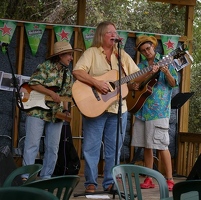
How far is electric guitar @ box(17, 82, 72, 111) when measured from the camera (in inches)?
268

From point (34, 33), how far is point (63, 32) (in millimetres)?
375

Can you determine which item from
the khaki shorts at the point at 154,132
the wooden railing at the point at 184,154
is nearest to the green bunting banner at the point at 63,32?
the khaki shorts at the point at 154,132

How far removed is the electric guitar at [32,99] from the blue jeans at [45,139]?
133 mm

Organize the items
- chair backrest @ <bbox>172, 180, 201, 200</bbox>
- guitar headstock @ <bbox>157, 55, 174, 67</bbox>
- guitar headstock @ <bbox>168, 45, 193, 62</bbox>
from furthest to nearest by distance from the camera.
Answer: guitar headstock @ <bbox>168, 45, 193, 62</bbox> → guitar headstock @ <bbox>157, 55, 174, 67</bbox> → chair backrest @ <bbox>172, 180, 201, 200</bbox>

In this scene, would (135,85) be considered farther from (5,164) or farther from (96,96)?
(5,164)

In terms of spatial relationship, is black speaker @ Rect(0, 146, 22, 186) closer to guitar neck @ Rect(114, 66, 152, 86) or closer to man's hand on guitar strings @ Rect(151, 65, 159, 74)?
guitar neck @ Rect(114, 66, 152, 86)

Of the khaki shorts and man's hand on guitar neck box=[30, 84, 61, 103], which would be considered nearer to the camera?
man's hand on guitar neck box=[30, 84, 61, 103]

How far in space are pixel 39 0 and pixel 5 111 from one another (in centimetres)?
615

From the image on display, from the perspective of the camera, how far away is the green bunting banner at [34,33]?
8.26 meters

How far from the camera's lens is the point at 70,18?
14.6 meters

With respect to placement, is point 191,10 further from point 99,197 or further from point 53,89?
point 99,197

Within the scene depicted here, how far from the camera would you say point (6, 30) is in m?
8.15

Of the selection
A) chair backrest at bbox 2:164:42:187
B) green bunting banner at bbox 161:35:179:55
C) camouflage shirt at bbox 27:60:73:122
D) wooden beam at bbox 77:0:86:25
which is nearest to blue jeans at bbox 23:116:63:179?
camouflage shirt at bbox 27:60:73:122

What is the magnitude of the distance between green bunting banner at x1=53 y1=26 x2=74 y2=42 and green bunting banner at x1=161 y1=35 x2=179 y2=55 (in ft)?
4.08
